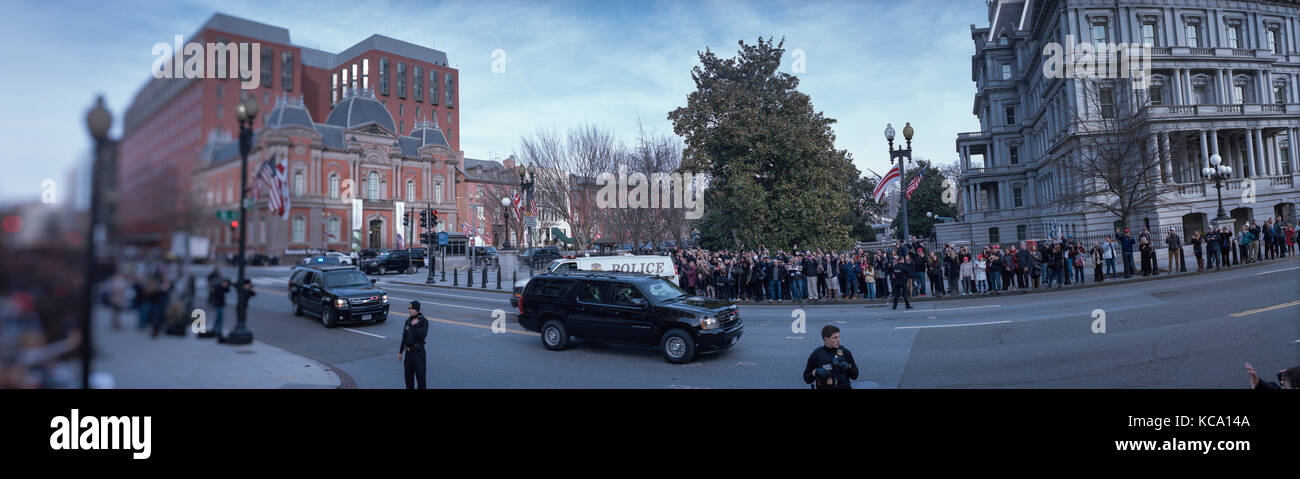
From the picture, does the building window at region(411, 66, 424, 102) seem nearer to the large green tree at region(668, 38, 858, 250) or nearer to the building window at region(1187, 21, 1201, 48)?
the large green tree at region(668, 38, 858, 250)

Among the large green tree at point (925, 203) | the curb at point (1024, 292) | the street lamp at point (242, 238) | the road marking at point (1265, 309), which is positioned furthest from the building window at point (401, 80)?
the large green tree at point (925, 203)

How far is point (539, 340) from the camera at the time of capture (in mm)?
10609

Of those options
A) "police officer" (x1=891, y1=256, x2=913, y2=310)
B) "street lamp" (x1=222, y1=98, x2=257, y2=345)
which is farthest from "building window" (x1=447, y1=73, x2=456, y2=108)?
"police officer" (x1=891, y1=256, x2=913, y2=310)

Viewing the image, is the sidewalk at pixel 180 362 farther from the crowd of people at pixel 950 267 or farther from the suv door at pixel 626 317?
the crowd of people at pixel 950 267

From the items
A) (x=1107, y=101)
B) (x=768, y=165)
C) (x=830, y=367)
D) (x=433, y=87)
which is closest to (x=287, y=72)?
(x=433, y=87)

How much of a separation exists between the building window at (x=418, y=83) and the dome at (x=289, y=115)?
3.76 feet

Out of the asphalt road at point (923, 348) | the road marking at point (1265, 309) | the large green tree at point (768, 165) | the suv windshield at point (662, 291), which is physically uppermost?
the large green tree at point (768, 165)

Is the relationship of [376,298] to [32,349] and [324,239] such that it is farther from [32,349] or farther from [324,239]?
[32,349]

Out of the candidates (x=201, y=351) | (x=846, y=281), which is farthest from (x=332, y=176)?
(x=846, y=281)

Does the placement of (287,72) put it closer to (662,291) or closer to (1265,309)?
(662,291)

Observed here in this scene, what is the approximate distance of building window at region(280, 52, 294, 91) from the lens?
11.0 feet

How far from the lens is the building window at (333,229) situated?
4012mm

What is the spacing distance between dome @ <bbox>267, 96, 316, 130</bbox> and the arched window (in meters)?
0.72
